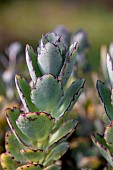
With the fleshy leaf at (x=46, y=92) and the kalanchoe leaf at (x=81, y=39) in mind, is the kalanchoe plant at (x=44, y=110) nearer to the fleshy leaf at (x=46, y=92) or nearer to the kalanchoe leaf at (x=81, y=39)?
the fleshy leaf at (x=46, y=92)

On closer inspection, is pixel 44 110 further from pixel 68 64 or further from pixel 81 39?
pixel 81 39

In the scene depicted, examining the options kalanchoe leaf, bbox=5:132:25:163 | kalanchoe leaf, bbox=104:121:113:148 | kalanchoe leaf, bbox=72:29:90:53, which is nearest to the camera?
kalanchoe leaf, bbox=104:121:113:148

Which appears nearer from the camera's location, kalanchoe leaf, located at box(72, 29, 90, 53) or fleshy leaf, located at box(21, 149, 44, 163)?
fleshy leaf, located at box(21, 149, 44, 163)

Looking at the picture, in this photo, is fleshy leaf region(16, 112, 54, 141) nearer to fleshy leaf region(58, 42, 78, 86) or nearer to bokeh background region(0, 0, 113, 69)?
fleshy leaf region(58, 42, 78, 86)

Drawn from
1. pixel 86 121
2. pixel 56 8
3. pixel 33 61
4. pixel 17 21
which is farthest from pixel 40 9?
pixel 33 61

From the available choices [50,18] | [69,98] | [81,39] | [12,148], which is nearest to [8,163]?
[12,148]

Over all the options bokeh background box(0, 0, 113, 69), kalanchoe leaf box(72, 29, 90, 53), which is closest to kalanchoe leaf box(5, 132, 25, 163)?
kalanchoe leaf box(72, 29, 90, 53)

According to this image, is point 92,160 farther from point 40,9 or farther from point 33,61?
point 40,9
